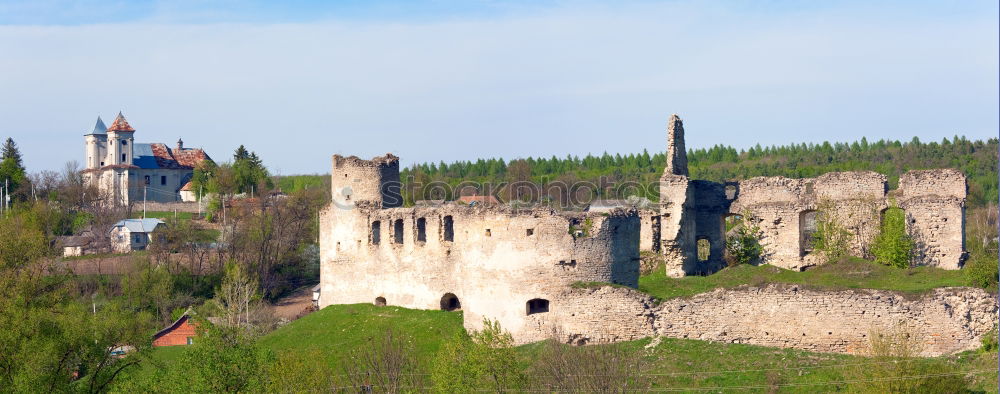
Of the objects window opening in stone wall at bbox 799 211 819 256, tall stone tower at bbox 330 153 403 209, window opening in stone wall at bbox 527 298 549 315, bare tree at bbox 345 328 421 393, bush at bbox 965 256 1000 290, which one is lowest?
bare tree at bbox 345 328 421 393

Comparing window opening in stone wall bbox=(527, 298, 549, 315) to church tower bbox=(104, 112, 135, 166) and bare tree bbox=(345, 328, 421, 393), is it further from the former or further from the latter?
church tower bbox=(104, 112, 135, 166)

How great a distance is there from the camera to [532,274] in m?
34.0

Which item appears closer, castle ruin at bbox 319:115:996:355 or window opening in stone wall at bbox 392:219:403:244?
castle ruin at bbox 319:115:996:355

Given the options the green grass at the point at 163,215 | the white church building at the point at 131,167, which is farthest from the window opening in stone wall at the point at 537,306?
the white church building at the point at 131,167

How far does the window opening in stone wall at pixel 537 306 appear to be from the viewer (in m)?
34.3

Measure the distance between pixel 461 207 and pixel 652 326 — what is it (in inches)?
311

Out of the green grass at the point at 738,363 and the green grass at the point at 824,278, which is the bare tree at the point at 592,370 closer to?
the green grass at the point at 738,363

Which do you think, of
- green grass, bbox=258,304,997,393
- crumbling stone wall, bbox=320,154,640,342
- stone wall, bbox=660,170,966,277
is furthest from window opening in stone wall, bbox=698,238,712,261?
green grass, bbox=258,304,997,393

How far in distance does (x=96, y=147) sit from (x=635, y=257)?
64110mm

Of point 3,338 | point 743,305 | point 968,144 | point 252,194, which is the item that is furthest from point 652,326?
point 968,144

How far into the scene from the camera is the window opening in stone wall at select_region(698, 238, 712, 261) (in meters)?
44.6

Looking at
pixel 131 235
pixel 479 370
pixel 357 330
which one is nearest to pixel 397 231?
pixel 357 330

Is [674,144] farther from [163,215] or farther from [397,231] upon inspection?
[163,215]

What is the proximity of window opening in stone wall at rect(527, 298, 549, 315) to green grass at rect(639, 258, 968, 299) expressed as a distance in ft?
9.53
